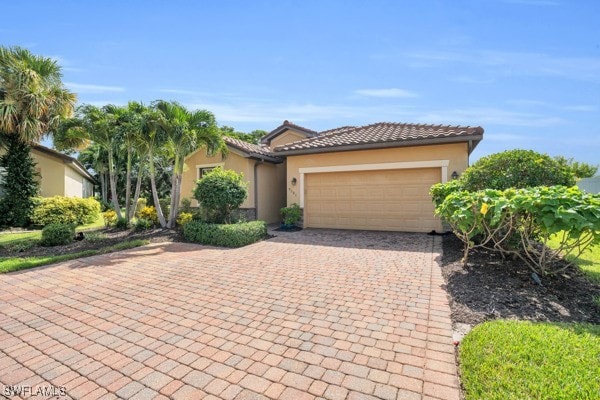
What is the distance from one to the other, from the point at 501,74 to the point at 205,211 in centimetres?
1101

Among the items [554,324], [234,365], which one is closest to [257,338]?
[234,365]

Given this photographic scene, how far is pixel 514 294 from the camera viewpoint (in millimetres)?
4484

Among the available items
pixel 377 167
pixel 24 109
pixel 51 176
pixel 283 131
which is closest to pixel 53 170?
pixel 51 176

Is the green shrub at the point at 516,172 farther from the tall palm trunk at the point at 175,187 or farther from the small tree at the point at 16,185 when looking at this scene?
the small tree at the point at 16,185

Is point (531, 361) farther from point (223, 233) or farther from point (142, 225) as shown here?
point (142, 225)

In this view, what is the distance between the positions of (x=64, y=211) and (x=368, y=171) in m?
14.8

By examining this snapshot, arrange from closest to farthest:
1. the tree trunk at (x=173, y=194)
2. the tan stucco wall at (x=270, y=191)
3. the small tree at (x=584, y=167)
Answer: the tree trunk at (x=173, y=194) < the tan stucco wall at (x=270, y=191) < the small tree at (x=584, y=167)

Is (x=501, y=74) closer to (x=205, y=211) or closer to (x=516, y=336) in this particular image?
(x=516, y=336)

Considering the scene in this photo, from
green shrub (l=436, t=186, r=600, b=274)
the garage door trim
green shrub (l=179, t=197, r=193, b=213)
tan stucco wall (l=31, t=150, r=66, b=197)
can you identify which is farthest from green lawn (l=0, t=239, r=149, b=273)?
tan stucco wall (l=31, t=150, r=66, b=197)

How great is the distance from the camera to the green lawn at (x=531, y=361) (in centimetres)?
232

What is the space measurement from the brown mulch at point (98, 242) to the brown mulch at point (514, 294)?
334 inches

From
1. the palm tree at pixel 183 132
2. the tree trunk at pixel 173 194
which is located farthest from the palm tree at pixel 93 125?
the tree trunk at pixel 173 194

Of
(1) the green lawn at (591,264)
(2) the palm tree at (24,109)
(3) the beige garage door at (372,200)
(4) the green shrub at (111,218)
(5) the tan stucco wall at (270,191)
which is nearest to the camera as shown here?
(1) the green lawn at (591,264)

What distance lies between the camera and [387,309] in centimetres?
411
